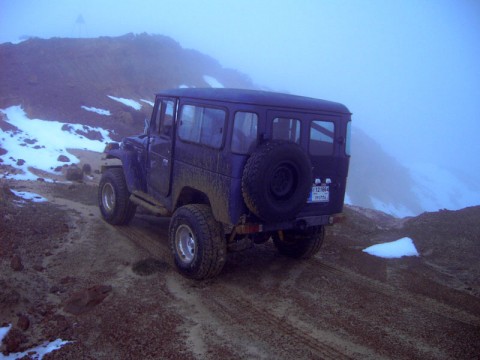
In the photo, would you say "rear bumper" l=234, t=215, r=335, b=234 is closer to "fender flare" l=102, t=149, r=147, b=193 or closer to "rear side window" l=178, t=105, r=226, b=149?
"rear side window" l=178, t=105, r=226, b=149

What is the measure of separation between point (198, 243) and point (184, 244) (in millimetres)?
536

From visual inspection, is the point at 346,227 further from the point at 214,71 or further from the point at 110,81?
the point at 214,71

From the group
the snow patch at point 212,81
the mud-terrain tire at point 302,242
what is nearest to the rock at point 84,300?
the mud-terrain tire at point 302,242

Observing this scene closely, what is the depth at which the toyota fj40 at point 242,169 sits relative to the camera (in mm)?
5094

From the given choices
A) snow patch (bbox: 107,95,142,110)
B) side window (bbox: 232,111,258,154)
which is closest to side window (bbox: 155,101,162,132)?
side window (bbox: 232,111,258,154)

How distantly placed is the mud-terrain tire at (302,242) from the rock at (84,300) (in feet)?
9.33

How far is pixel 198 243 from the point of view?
545 cm

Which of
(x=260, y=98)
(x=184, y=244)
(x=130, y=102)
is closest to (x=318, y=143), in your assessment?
(x=260, y=98)

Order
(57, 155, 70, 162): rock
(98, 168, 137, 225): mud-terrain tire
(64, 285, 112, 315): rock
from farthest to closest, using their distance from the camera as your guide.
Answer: (57, 155, 70, 162): rock
(98, 168, 137, 225): mud-terrain tire
(64, 285, 112, 315): rock

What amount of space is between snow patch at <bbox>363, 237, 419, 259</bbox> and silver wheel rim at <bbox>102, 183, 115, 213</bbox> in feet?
16.2

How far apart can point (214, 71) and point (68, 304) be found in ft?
173

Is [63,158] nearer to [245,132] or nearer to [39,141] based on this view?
[39,141]

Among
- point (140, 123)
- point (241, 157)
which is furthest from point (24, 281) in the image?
point (140, 123)

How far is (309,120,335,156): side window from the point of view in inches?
225
